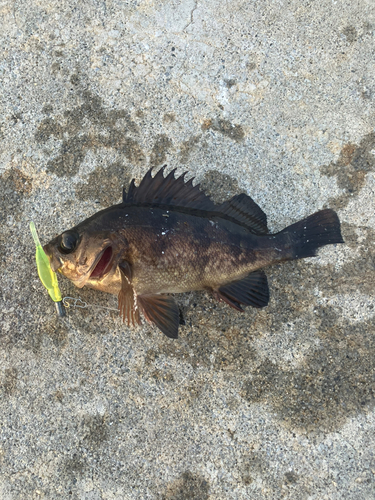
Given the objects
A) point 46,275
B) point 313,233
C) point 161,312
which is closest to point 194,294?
point 161,312

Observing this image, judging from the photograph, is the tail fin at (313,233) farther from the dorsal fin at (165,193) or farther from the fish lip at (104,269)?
the fish lip at (104,269)

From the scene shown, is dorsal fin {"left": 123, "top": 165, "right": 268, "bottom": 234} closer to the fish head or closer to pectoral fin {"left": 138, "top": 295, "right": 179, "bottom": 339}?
the fish head

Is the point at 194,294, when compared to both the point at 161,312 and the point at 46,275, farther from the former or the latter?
the point at 46,275

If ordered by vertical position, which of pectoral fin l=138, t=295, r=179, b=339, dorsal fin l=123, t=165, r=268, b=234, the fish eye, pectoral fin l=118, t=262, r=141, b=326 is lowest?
pectoral fin l=138, t=295, r=179, b=339

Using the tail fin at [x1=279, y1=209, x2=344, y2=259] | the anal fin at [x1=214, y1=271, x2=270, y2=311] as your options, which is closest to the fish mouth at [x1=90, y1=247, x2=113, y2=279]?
the anal fin at [x1=214, y1=271, x2=270, y2=311]

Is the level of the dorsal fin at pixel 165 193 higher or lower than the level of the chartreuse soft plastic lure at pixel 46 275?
higher

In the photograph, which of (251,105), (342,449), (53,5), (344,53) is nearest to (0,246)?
(53,5)

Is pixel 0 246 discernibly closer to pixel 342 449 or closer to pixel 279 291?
pixel 279 291

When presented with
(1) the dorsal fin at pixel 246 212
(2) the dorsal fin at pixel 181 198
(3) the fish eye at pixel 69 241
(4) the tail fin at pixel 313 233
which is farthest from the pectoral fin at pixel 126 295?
(4) the tail fin at pixel 313 233
